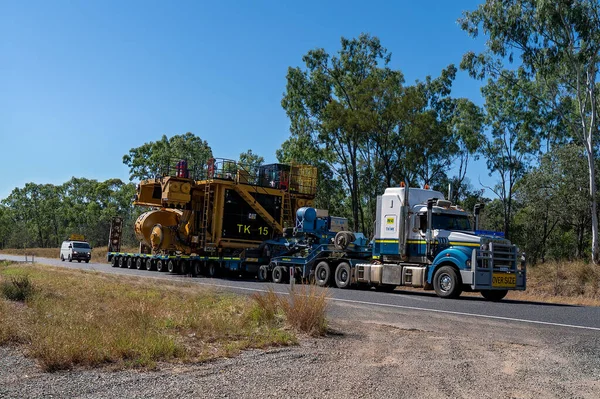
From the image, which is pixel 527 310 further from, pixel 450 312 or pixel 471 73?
pixel 471 73

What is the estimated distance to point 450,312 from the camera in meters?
13.4

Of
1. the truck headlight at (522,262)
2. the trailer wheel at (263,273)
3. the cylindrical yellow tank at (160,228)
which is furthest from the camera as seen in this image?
the cylindrical yellow tank at (160,228)

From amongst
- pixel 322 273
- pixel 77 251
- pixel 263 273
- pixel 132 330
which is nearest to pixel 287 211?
pixel 263 273

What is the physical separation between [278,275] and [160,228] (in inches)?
342

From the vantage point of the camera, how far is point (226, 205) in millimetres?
27422

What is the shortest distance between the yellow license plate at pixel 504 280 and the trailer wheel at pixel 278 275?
381 inches

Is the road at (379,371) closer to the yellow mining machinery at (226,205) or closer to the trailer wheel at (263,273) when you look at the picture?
the trailer wheel at (263,273)

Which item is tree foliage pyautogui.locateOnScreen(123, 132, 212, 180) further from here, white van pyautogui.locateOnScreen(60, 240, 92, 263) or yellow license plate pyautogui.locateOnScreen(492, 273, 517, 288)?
yellow license plate pyautogui.locateOnScreen(492, 273, 517, 288)

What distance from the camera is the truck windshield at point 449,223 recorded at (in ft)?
61.1

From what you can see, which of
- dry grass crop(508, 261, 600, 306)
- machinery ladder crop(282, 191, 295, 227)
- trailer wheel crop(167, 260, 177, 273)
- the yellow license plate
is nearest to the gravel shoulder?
the yellow license plate

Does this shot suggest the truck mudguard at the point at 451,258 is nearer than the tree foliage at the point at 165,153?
Yes

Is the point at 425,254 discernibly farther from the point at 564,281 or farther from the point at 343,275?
the point at 564,281

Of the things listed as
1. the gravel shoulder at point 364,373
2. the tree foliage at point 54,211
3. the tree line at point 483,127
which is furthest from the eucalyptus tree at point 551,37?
the tree foliage at point 54,211

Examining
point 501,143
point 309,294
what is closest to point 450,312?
point 309,294
